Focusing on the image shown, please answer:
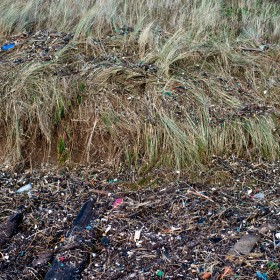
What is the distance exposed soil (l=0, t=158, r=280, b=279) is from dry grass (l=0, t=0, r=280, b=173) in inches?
7.7

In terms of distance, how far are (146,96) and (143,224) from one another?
4.19 ft

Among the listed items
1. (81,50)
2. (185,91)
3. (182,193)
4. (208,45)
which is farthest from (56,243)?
(208,45)

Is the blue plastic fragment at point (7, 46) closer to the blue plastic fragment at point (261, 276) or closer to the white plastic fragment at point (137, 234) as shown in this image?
the white plastic fragment at point (137, 234)

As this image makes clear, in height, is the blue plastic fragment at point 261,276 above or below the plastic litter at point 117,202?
below

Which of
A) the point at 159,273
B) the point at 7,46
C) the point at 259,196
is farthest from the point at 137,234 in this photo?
the point at 7,46

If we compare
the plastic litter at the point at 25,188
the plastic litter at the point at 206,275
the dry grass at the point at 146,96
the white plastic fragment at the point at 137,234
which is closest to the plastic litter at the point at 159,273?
the plastic litter at the point at 206,275

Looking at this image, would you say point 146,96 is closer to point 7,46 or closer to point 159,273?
point 7,46

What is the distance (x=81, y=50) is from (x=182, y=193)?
1882 mm

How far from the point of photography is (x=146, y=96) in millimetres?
3803

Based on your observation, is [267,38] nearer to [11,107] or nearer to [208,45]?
[208,45]

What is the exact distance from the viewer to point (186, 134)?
3619 mm

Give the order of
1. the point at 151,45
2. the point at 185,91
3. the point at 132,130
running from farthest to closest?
1. the point at 151,45
2. the point at 185,91
3. the point at 132,130

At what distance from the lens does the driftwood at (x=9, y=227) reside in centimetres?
289

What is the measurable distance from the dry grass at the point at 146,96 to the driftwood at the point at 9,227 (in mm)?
722
